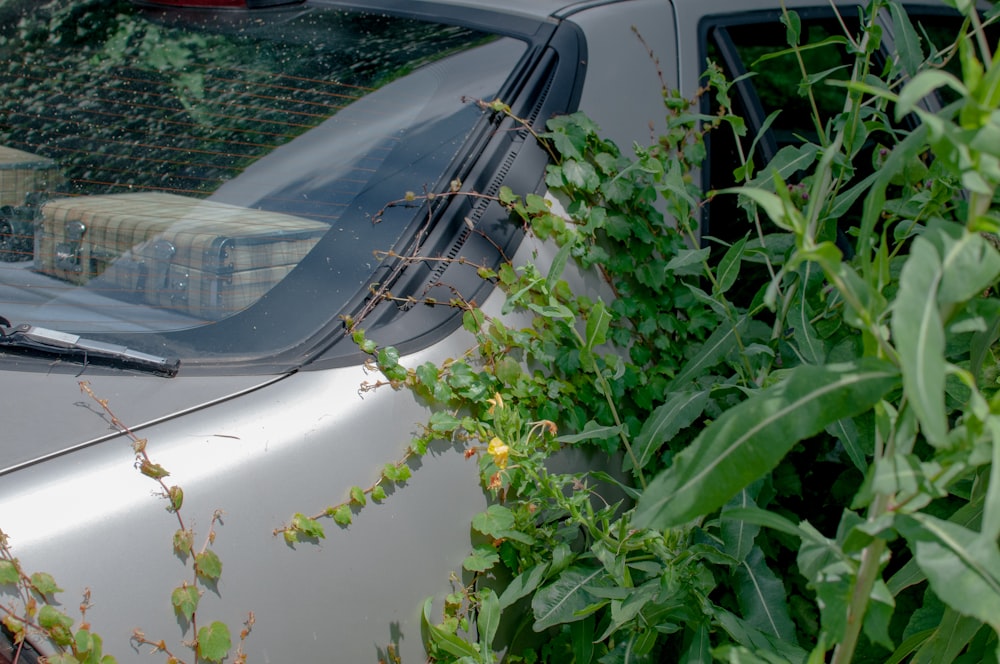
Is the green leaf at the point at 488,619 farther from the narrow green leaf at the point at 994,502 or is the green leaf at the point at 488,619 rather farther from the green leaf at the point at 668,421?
the narrow green leaf at the point at 994,502

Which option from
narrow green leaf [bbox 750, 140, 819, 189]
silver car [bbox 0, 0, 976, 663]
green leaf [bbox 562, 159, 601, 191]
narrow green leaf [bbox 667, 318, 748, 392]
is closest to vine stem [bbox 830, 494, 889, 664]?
silver car [bbox 0, 0, 976, 663]

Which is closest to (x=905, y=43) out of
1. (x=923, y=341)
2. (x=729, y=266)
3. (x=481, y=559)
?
(x=729, y=266)

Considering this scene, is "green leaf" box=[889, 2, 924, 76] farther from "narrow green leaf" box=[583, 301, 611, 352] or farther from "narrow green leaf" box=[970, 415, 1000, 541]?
"narrow green leaf" box=[970, 415, 1000, 541]

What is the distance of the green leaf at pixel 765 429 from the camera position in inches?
43.9

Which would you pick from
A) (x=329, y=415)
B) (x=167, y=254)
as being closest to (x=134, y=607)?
(x=329, y=415)

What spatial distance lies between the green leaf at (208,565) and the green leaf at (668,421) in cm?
85

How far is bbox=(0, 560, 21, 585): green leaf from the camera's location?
1.30m

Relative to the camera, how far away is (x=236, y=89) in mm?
2424

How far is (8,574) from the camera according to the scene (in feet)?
4.27

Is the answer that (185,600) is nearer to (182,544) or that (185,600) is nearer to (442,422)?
(182,544)

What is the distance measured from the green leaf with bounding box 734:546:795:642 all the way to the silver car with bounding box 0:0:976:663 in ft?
1.78

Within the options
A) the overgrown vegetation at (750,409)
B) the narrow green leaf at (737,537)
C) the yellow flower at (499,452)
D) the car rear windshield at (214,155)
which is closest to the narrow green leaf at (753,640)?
the overgrown vegetation at (750,409)

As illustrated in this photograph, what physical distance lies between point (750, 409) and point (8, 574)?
100 centimetres

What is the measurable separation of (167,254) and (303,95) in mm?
596
